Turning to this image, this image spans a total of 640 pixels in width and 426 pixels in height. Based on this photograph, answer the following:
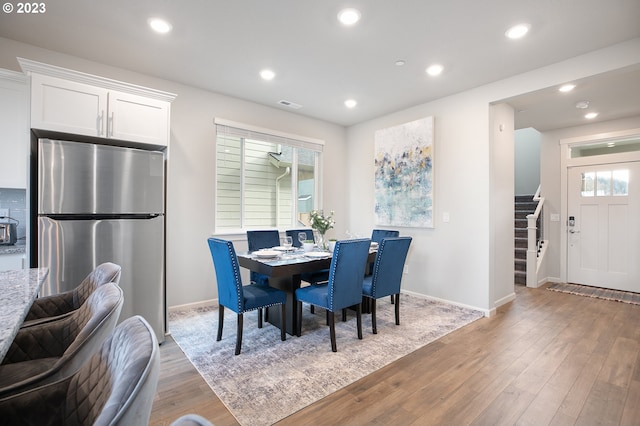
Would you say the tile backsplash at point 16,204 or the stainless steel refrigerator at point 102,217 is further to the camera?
the tile backsplash at point 16,204

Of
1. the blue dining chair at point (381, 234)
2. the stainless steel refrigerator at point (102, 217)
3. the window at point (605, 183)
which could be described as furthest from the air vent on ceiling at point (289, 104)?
the window at point (605, 183)

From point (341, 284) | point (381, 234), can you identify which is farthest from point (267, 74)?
point (381, 234)

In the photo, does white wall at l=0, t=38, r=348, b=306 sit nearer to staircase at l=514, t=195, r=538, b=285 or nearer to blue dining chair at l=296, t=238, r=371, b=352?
blue dining chair at l=296, t=238, r=371, b=352

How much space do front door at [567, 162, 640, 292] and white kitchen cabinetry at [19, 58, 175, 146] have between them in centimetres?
634

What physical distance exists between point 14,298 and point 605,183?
22.8ft

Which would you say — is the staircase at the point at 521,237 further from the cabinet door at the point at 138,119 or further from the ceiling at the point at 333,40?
the cabinet door at the point at 138,119

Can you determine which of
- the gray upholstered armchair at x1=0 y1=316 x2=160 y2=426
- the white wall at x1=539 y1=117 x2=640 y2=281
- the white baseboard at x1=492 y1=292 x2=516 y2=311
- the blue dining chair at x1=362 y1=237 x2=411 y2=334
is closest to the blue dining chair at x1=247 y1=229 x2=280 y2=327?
the blue dining chair at x1=362 y1=237 x2=411 y2=334

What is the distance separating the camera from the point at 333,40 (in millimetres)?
2727

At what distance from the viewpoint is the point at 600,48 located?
2.82 meters

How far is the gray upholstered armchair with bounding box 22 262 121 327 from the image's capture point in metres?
1.56

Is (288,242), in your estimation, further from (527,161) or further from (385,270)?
(527,161)

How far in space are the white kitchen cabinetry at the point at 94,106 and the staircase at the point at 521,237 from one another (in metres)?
5.80

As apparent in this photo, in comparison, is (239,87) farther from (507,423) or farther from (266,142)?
(507,423)

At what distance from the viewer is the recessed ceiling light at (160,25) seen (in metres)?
2.46
